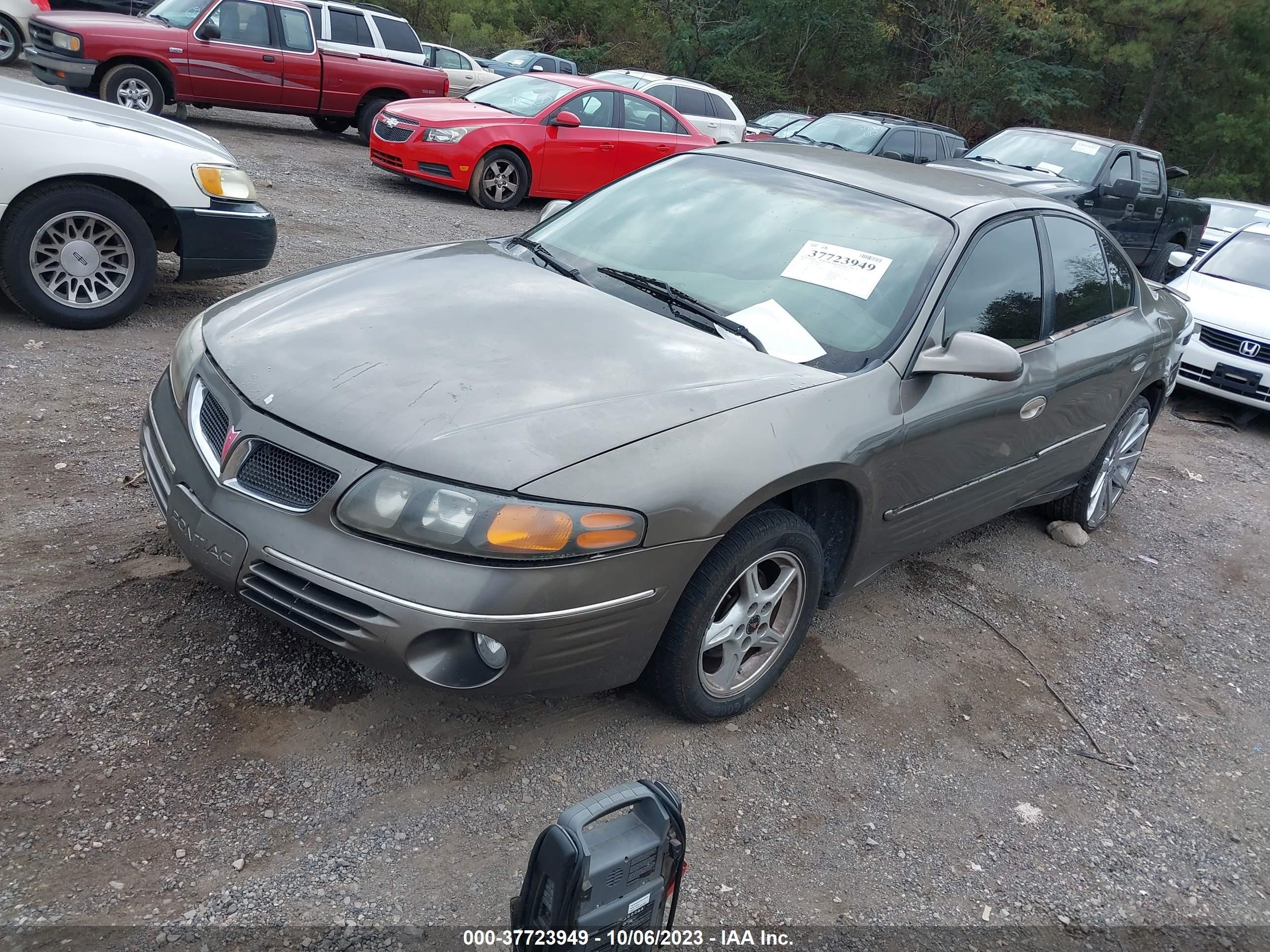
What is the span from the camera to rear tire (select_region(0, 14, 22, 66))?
48.8ft

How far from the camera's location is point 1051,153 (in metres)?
11.8

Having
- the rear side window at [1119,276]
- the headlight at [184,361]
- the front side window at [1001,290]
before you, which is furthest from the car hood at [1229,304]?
the headlight at [184,361]

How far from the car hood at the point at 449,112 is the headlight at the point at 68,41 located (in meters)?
3.45

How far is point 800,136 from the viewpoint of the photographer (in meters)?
14.2

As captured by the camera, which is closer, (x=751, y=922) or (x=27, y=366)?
(x=751, y=922)

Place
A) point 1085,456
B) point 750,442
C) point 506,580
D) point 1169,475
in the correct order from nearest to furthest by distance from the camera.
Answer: point 506,580, point 750,442, point 1085,456, point 1169,475

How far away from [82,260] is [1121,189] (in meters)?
10.4

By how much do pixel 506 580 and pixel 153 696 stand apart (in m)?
1.12

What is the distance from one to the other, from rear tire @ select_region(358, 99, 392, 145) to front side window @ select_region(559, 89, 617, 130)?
3745mm

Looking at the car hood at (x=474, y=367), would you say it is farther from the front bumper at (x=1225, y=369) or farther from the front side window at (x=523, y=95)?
the front side window at (x=523, y=95)

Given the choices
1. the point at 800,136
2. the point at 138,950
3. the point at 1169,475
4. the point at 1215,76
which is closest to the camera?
the point at 138,950

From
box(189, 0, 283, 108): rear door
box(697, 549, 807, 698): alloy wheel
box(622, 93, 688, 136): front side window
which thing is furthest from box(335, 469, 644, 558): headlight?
box(189, 0, 283, 108): rear door

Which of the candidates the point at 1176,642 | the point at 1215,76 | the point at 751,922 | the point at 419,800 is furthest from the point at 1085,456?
the point at 1215,76

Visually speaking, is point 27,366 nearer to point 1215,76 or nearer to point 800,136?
point 800,136
